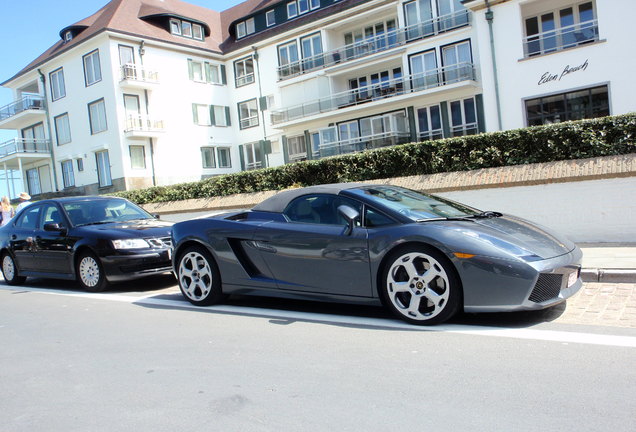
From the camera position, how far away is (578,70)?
65.8 ft

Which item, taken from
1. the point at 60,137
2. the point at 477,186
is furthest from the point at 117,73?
the point at 477,186

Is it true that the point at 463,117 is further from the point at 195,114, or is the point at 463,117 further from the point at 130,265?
the point at 130,265

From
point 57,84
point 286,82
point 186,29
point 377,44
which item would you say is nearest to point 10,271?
point 377,44

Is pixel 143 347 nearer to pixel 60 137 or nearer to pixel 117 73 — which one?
pixel 117 73

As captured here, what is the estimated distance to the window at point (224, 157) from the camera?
3606cm

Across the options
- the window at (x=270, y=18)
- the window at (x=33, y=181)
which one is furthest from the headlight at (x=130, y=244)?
the window at (x=33, y=181)

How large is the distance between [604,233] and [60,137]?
34.3m

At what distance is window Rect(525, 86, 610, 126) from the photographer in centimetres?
1989

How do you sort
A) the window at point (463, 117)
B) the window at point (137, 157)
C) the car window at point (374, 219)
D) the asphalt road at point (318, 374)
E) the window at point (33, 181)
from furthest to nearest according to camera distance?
the window at point (33, 181) < the window at point (137, 157) < the window at point (463, 117) < the car window at point (374, 219) < the asphalt road at point (318, 374)

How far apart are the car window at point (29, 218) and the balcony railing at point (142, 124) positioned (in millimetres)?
22238

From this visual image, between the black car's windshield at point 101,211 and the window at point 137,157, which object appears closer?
the black car's windshield at point 101,211

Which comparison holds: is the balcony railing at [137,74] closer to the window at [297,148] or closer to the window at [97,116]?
the window at [97,116]

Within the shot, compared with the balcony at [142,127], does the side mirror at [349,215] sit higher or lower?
lower

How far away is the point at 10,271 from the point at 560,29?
2030 centimetres
